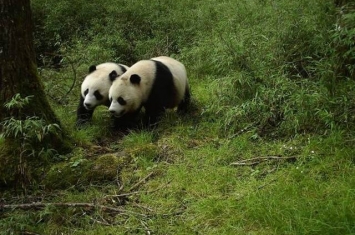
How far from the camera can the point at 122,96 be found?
6227 millimetres

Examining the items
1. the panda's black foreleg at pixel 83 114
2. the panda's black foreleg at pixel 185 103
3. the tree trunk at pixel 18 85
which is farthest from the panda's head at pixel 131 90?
the tree trunk at pixel 18 85

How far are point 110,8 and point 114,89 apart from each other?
490cm

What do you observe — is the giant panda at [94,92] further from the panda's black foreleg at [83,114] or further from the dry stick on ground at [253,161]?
the dry stick on ground at [253,161]

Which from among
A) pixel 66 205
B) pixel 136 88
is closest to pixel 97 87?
pixel 136 88

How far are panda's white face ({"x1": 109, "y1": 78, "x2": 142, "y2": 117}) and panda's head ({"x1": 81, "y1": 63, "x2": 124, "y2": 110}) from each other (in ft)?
1.31

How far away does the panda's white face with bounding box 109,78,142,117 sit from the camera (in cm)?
622

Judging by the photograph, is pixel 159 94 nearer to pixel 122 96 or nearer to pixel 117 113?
pixel 122 96

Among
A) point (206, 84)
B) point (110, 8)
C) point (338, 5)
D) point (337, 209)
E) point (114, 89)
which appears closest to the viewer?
point (337, 209)

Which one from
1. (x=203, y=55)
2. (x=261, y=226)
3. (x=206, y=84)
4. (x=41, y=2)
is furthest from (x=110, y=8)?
(x=261, y=226)

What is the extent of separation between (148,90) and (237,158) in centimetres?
214

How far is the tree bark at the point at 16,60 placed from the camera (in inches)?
179

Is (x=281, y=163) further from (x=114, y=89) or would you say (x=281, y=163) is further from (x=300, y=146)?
(x=114, y=89)

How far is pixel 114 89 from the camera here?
20.6 ft

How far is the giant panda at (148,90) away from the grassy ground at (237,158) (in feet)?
0.90
